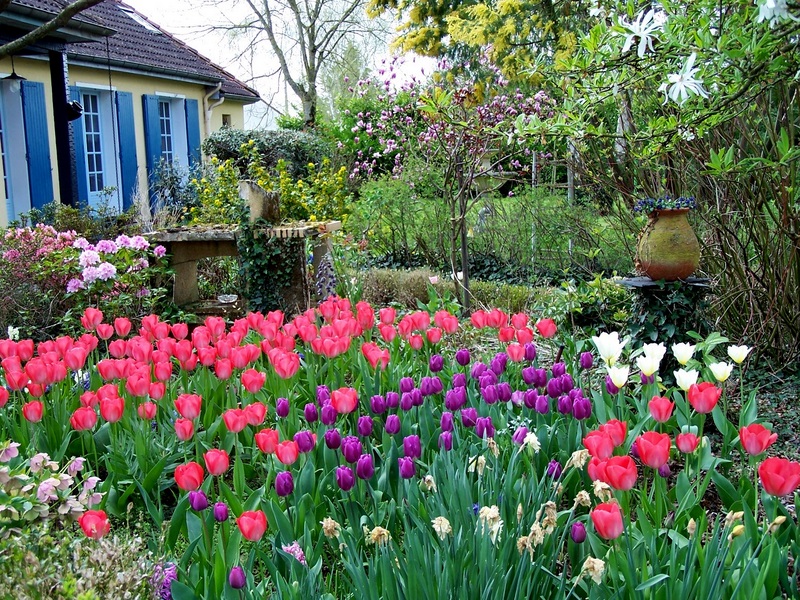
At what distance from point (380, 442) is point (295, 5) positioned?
21832 mm

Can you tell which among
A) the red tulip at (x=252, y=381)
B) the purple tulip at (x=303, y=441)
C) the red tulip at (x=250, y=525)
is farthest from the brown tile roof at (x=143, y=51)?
the red tulip at (x=250, y=525)

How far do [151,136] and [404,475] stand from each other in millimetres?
12939

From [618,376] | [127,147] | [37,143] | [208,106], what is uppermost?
[208,106]

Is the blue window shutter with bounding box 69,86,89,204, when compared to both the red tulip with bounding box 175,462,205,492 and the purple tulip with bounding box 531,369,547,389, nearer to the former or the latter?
the purple tulip with bounding box 531,369,547,389

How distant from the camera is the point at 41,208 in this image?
409 inches

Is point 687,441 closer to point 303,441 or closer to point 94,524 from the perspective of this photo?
point 303,441

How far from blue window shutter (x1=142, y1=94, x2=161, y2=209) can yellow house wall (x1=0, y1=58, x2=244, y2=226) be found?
76 millimetres

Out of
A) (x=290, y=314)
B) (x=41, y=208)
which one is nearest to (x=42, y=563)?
(x=290, y=314)

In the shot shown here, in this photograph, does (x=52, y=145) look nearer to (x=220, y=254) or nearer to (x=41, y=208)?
(x=41, y=208)

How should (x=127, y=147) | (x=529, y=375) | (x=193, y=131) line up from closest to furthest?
1. (x=529, y=375)
2. (x=127, y=147)
3. (x=193, y=131)

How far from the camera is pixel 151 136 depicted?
1397 centimetres

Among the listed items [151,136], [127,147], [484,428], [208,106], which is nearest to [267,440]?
[484,428]

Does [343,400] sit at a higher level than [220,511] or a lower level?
higher

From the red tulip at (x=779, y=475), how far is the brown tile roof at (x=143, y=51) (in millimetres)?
11587
